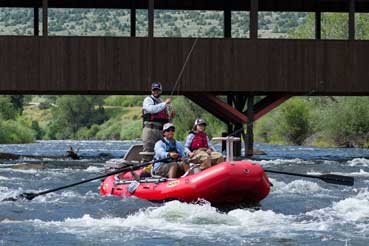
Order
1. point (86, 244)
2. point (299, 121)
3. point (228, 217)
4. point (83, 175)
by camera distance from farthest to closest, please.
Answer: point (299, 121) → point (83, 175) → point (228, 217) → point (86, 244)

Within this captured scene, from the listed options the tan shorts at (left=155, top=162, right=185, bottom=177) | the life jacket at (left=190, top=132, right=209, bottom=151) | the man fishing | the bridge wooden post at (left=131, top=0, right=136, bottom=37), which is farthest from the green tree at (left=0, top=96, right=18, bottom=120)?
the life jacket at (left=190, top=132, right=209, bottom=151)

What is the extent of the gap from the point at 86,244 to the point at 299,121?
4518 cm

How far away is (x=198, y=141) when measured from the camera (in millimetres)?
16938

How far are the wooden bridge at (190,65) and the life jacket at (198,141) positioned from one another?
12.1 metres

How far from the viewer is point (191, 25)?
170125mm

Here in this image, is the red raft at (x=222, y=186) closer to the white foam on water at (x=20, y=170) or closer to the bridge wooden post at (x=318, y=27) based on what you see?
the white foam on water at (x=20, y=170)

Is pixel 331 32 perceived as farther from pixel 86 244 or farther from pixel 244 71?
pixel 86 244

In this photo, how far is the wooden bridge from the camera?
95.9ft

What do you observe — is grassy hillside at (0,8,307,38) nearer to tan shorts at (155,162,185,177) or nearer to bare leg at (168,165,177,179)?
tan shorts at (155,162,185,177)

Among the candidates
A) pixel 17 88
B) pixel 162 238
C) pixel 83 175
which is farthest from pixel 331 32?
pixel 162 238

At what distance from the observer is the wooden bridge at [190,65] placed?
95.9 feet

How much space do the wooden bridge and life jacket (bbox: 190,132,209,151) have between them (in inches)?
478

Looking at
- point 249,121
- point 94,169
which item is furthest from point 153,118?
point 249,121

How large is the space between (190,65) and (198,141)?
13.1 m
